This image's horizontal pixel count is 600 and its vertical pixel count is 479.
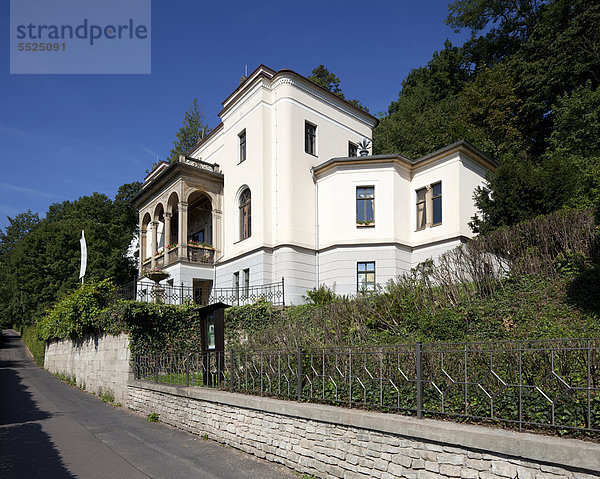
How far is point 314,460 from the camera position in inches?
284

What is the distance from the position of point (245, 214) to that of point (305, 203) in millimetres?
3310

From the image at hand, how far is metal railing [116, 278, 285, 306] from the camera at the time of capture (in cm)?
1825

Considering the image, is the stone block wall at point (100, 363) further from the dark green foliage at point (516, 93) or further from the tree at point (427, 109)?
the tree at point (427, 109)

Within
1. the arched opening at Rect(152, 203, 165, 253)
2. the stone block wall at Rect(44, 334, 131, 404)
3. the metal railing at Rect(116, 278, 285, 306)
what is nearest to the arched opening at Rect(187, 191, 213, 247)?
the arched opening at Rect(152, 203, 165, 253)

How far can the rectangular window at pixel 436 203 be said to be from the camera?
2231cm

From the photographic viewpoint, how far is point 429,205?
2283cm

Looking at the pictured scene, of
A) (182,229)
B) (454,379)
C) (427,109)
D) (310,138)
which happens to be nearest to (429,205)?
(310,138)

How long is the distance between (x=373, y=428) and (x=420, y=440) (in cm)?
76

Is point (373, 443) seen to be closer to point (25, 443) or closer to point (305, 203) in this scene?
point (25, 443)

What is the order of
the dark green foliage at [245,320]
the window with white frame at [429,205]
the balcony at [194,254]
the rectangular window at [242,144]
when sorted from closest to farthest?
the dark green foliage at [245,320]
the window with white frame at [429,205]
the balcony at [194,254]
the rectangular window at [242,144]

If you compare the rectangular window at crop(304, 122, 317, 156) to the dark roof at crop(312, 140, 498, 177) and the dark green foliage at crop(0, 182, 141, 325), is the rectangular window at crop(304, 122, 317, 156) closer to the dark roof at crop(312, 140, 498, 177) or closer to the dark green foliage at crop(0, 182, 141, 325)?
the dark roof at crop(312, 140, 498, 177)

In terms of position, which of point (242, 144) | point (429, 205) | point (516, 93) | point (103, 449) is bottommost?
point (103, 449)

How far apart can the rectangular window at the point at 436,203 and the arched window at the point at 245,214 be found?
8.94 meters

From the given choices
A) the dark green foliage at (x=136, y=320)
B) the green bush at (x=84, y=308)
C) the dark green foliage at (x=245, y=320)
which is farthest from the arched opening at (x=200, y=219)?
the dark green foliage at (x=245, y=320)
